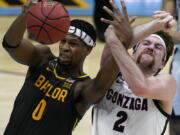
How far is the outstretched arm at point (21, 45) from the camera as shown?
3.61 meters

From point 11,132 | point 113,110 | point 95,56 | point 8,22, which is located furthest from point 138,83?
point 8,22

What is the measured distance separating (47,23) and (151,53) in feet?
2.55

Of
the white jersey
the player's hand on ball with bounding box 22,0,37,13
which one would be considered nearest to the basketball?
the player's hand on ball with bounding box 22,0,37,13

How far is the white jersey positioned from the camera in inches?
146

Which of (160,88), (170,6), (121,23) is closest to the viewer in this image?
(121,23)

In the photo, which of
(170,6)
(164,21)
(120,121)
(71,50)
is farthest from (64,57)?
(170,6)

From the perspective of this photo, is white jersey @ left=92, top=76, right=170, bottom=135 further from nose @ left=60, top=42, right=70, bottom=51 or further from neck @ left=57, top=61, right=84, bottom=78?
nose @ left=60, top=42, right=70, bottom=51

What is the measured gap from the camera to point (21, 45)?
12.3 feet

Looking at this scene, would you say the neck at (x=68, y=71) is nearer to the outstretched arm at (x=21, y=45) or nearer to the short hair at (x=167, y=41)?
the outstretched arm at (x=21, y=45)

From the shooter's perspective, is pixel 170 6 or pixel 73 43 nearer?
pixel 73 43

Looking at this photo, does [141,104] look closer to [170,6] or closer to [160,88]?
[160,88]

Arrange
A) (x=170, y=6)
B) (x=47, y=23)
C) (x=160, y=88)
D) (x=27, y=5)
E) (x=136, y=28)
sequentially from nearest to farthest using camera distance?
(x=136, y=28)
(x=160, y=88)
(x=27, y=5)
(x=47, y=23)
(x=170, y=6)

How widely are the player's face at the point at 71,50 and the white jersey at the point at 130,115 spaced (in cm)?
33

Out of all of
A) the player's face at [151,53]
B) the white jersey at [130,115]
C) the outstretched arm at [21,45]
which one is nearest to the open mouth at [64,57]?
the outstretched arm at [21,45]
